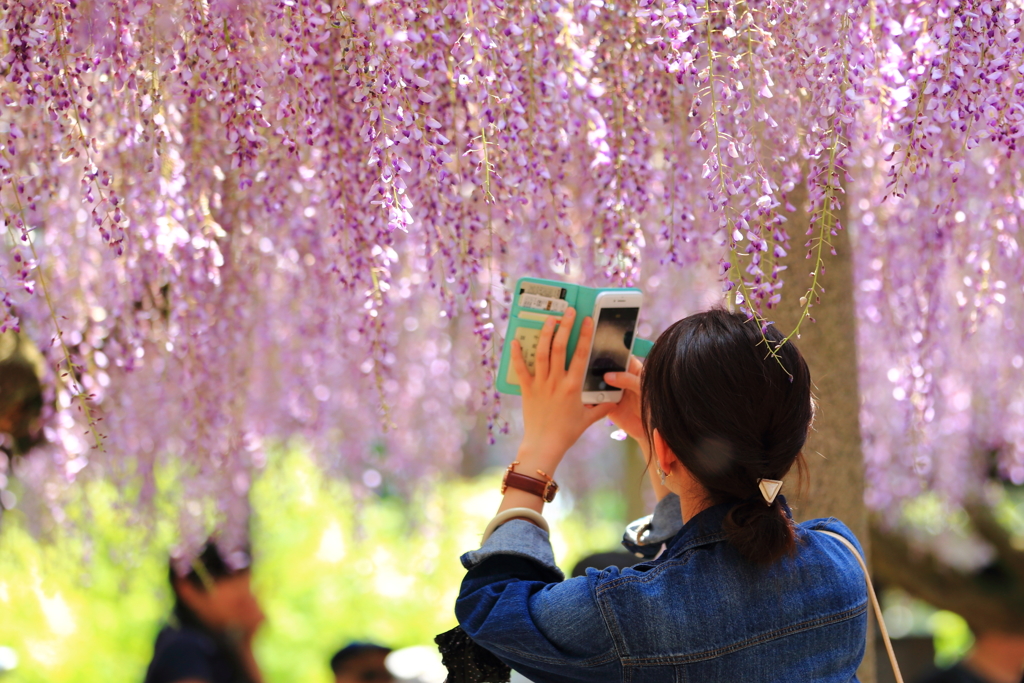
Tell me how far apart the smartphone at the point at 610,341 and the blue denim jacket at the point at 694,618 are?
31 centimetres

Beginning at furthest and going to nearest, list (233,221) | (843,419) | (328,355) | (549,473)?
(328,355), (233,221), (843,419), (549,473)

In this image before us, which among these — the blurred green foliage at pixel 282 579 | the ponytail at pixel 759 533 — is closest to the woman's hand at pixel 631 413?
the ponytail at pixel 759 533

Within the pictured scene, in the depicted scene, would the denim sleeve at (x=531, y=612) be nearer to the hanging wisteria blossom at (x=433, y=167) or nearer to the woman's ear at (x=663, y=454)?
the woman's ear at (x=663, y=454)

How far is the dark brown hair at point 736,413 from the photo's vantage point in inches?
43.3

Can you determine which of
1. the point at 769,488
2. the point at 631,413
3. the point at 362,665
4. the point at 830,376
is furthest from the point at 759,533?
the point at 362,665

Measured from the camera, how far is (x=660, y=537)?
1518 millimetres

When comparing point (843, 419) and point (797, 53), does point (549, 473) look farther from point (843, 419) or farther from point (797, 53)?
point (843, 419)

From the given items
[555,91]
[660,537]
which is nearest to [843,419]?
[660,537]

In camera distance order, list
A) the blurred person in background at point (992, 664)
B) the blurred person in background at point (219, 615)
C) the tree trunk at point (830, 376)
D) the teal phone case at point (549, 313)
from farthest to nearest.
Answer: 1. the blurred person in background at point (992, 664)
2. the blurred person in background at point (219, 615)
3. the tree trunk at point (830, 376)
4. the teal phone case at point (549, 313)

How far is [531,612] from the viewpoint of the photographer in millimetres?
1128

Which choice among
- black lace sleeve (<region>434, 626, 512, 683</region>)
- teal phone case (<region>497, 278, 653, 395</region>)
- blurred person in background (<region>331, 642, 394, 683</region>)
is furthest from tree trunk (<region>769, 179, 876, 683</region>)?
blurred person in background (<region>331, 642, 394, 683</region>)

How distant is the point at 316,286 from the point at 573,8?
1338 millimetres

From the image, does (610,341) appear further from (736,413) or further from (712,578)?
(712,578)

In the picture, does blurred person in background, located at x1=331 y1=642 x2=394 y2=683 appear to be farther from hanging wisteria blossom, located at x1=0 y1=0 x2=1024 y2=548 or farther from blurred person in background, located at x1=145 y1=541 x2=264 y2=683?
hanging wisteria blossom, located at x1=0 y1=0 x2=1024 y2=548
